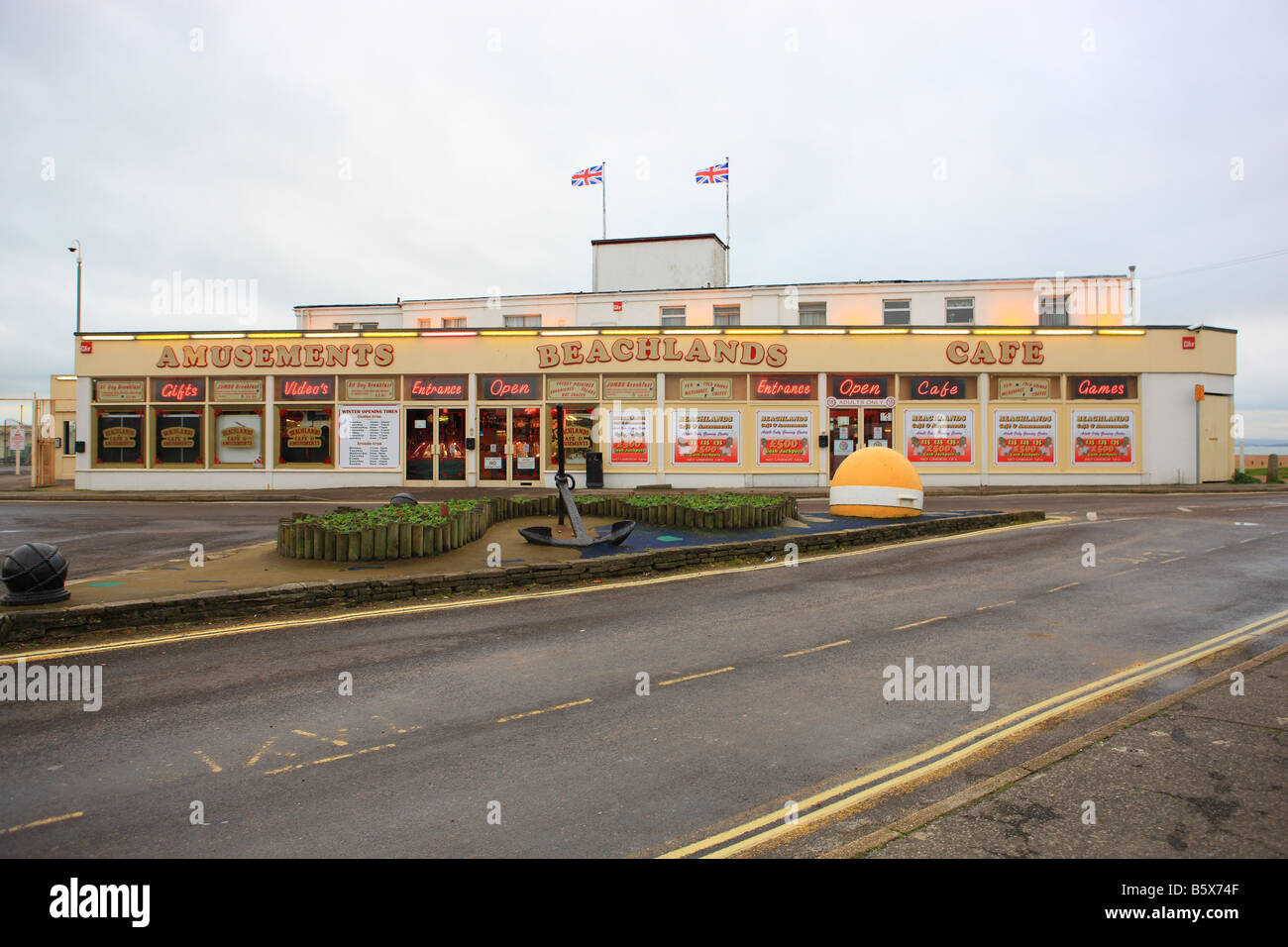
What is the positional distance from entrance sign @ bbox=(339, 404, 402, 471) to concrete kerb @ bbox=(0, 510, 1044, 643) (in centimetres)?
1988

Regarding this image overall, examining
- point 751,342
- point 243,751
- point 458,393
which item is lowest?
point 243,751

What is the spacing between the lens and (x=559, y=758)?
5.12 m

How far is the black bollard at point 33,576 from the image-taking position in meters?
8.42

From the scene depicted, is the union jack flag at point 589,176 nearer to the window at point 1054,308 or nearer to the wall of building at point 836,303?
the wall of building at point 836,303

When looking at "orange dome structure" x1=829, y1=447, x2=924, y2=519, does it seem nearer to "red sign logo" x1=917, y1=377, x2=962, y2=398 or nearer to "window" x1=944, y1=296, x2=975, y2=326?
"red sign logo" x1=917, y1=377, x2=962, y2=398

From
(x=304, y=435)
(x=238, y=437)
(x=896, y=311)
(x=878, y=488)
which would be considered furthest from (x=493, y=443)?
(x=896, y=311)

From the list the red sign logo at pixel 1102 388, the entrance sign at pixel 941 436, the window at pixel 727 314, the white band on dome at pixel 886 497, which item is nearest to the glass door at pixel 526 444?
the window at pixel 727 314

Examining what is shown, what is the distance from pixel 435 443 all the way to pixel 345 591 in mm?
20489

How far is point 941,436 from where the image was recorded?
29.7m

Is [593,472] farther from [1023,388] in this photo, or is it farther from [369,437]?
[1023,388]

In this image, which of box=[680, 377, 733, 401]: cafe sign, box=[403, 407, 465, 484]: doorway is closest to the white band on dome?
box=[680, 377, 733, 401]: cafe sign
